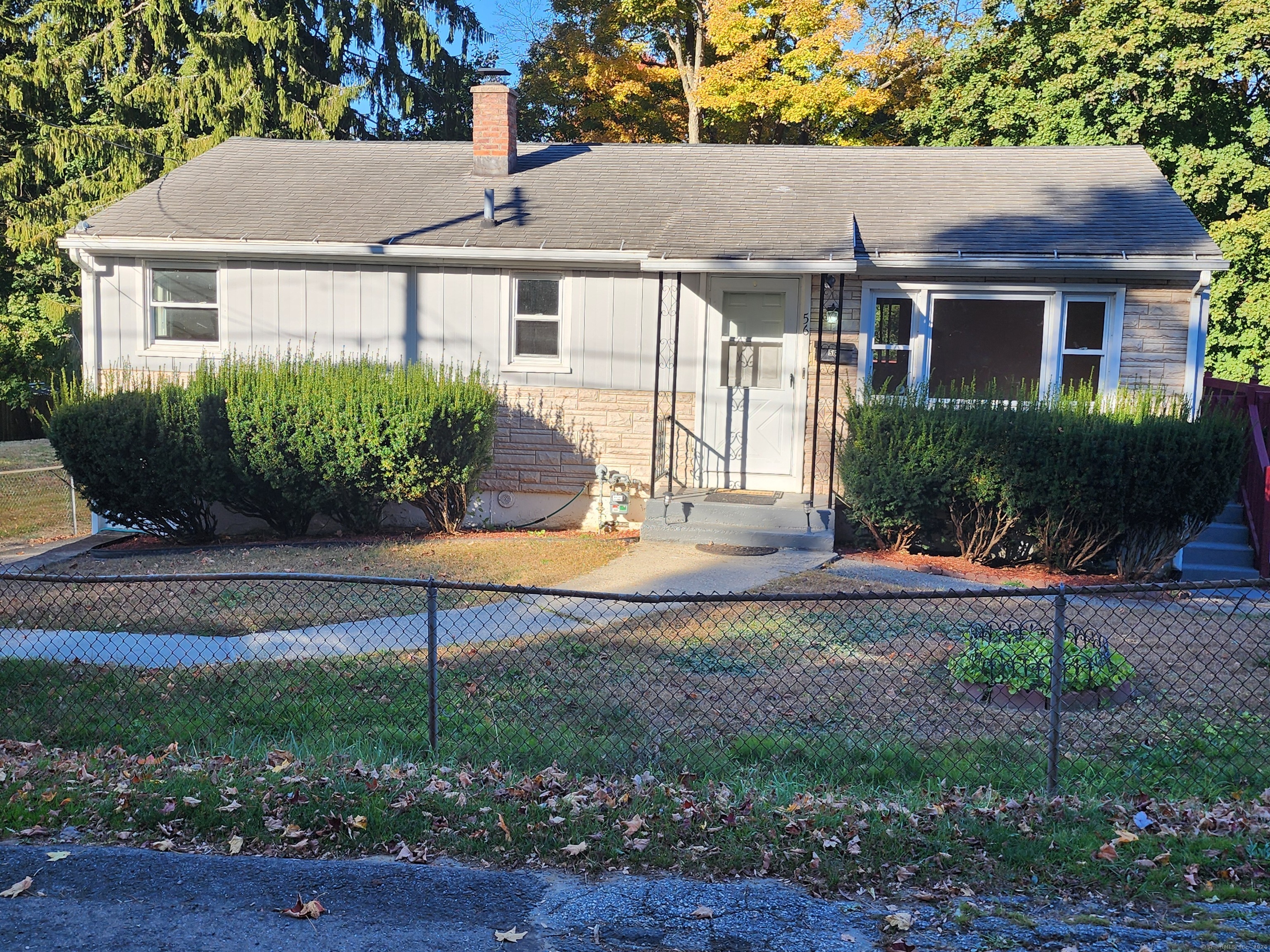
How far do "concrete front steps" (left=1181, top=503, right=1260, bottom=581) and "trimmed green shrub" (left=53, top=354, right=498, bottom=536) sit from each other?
24.4 feet

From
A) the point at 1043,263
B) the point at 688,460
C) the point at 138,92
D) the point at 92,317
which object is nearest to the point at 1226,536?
the point at 1043,263

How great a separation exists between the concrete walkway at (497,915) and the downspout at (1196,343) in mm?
8419

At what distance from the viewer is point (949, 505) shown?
10.7 m

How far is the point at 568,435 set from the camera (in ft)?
41.5

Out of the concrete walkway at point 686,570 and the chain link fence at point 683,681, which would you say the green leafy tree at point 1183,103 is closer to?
the concrete walkway at point 686,570

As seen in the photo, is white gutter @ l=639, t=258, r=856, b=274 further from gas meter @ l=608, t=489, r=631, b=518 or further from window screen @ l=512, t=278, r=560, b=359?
gas meter @ l=608, t=489, r=631, b=518

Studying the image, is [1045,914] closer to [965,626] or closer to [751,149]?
[965,626]

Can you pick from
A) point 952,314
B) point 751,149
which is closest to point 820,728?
point 952,314

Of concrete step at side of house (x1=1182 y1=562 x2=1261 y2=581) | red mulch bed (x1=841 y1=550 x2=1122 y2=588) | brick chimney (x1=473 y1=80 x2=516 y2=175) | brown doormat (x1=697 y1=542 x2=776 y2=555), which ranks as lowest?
concrete step at side of house (x1=1182 y1=562 x2=1261 y2=581)

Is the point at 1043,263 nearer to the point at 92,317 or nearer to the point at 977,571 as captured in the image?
the point at 977,571

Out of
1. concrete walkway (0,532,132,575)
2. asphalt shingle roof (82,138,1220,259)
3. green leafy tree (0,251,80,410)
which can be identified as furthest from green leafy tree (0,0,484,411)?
concrete walkway (0,532,132,575)

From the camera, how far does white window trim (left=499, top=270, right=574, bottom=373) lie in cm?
1253

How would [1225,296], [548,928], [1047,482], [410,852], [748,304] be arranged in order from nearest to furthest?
1. [548,928]
2. [410,852]
3. [1047,482]
4. [748,304]
5. [1225,296]

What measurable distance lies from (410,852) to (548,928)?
82 cm
